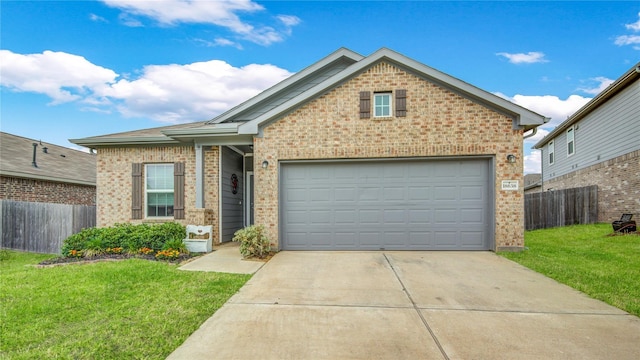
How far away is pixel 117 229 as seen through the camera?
833 centimetres

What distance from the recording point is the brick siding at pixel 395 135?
803 cm

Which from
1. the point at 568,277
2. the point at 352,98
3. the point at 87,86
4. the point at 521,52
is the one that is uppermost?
the point at 521,52

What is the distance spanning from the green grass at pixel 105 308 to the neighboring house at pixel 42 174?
793cm

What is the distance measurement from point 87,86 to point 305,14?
11.1 metres

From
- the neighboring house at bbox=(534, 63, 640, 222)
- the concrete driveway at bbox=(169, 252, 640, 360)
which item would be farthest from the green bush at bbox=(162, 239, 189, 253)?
the neighboring house at bbox=(534, 63, 640, 222)

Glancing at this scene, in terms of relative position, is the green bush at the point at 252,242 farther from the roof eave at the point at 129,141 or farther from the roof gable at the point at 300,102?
the roof eave at the point at 129,141

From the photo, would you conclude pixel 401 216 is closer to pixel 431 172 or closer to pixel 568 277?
pixel 431 172

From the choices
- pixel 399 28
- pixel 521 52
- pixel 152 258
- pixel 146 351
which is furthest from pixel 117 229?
pixel 521 52

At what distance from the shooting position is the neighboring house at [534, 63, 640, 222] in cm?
1191

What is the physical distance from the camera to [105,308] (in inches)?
172

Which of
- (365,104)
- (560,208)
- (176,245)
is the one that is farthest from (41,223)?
(560,208)

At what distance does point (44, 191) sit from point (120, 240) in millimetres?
8284

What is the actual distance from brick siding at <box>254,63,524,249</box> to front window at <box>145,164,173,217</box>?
129 inches

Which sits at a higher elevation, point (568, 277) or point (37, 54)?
point (37, 54)
